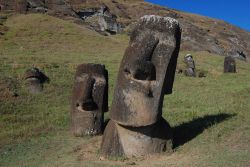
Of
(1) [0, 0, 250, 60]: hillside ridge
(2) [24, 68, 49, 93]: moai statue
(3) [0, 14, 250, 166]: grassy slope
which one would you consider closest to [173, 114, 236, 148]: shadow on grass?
(3) [0, 14, 250, 166]: grassy slope

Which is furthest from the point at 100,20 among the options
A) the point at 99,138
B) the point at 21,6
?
the point at 99,138

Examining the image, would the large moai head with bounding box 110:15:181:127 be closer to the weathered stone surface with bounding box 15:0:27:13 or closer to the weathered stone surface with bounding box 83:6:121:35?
the weathered stone surface with bounding box 15:0:27:13

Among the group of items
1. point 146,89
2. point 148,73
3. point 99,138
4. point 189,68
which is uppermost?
point 148,73

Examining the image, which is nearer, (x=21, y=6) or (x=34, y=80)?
(x=34, y=80)

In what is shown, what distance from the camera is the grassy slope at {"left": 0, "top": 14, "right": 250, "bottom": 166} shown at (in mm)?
11367

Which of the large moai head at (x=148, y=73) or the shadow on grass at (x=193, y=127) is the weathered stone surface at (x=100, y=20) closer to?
the shadow on grass at (x=193, y=127)

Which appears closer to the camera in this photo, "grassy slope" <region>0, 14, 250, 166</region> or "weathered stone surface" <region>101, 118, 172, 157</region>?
"grassy slope" <region>0, 14, 250, 166</region>

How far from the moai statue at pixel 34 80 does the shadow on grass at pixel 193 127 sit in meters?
10.1

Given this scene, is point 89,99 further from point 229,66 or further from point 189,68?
point 229,66

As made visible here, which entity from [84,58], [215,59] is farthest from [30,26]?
[215,59]

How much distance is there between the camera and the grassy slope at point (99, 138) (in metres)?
11.4

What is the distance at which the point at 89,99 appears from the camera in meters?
15.2

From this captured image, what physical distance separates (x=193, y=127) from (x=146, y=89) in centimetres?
283

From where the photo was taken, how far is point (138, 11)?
327ft
